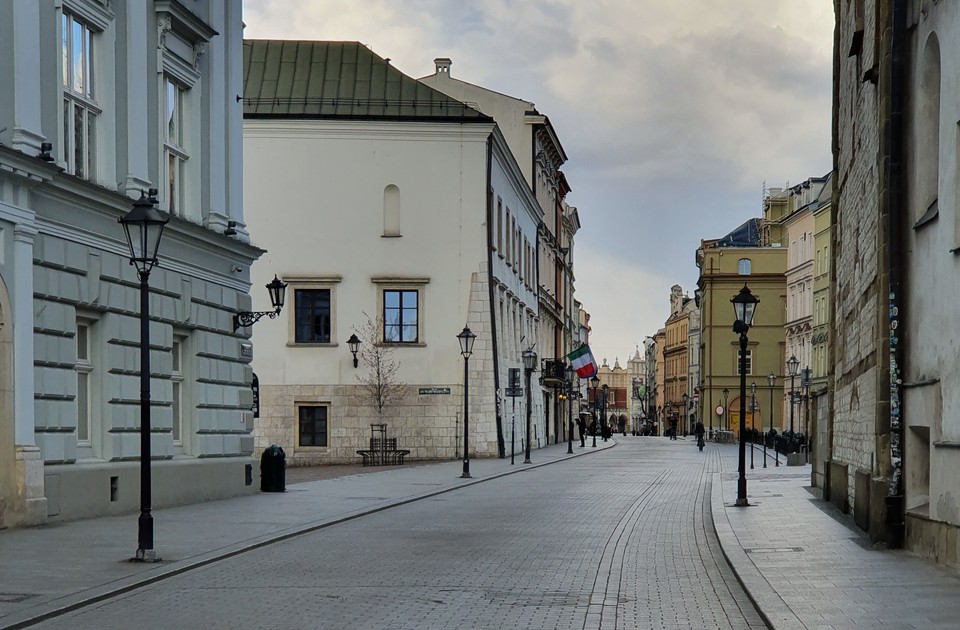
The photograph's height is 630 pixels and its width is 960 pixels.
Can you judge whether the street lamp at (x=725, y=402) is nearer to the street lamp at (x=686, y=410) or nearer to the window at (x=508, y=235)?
the street lamp at (x=686, y=410)

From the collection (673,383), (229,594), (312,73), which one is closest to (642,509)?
(229,594)

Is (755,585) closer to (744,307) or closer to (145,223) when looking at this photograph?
(145,223)

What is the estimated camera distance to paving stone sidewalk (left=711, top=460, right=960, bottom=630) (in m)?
11.3

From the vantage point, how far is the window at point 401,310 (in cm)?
4906

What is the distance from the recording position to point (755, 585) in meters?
13.5

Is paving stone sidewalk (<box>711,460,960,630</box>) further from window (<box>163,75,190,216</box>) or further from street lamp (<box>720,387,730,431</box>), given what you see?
street lamp (<box>720,387,730,431</box>)

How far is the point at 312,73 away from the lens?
50719 mm

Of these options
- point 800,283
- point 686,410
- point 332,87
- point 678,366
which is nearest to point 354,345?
point 332,87

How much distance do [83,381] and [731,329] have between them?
9538cm

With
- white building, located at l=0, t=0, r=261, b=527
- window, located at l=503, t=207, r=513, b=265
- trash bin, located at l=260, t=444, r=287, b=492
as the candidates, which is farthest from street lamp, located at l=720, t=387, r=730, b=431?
white building, located at l=0, t=0, r=261, b=527

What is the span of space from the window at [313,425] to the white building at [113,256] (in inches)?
733

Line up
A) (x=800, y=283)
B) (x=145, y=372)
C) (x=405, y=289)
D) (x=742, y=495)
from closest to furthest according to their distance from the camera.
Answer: (x=145, y=372) < (x=742, y=495) < (x=405, y=289) < (x=800, y=283)

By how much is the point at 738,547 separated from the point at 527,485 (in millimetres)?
16449

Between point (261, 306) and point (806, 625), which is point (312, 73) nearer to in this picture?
point (261, 306)
